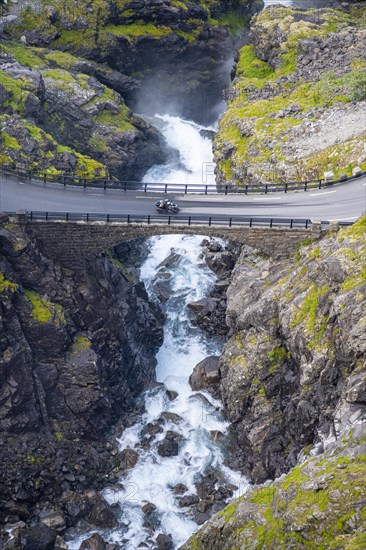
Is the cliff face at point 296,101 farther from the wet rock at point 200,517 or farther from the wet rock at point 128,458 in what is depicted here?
the wet rock at point 200,517

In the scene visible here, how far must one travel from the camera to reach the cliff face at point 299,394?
39.2 meters

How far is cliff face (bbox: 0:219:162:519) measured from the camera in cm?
5697

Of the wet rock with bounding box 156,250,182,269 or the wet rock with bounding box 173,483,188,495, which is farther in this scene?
the wet rock with bounding box 156,250,182,269

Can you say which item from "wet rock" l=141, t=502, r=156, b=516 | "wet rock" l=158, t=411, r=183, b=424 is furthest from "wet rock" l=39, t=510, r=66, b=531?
"wet rock" l=158, t=411, r=183, b=424

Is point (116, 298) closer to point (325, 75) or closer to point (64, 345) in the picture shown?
point (64, 345)

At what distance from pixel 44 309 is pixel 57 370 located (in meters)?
5.21

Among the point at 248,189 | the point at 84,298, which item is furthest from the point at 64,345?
the point at 248,189

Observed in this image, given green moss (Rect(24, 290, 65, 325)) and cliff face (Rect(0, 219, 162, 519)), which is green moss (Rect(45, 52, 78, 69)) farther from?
green moss (Rect(24, 290, 65, 325))

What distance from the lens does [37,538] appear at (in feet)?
171

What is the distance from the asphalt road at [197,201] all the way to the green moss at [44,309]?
26.9 ft

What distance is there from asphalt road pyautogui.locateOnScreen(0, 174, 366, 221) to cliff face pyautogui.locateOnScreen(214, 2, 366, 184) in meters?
3.50

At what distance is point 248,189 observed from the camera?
241 ft

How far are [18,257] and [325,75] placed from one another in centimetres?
4400

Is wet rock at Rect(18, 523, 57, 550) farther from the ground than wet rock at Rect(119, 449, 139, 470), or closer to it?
closer to it
